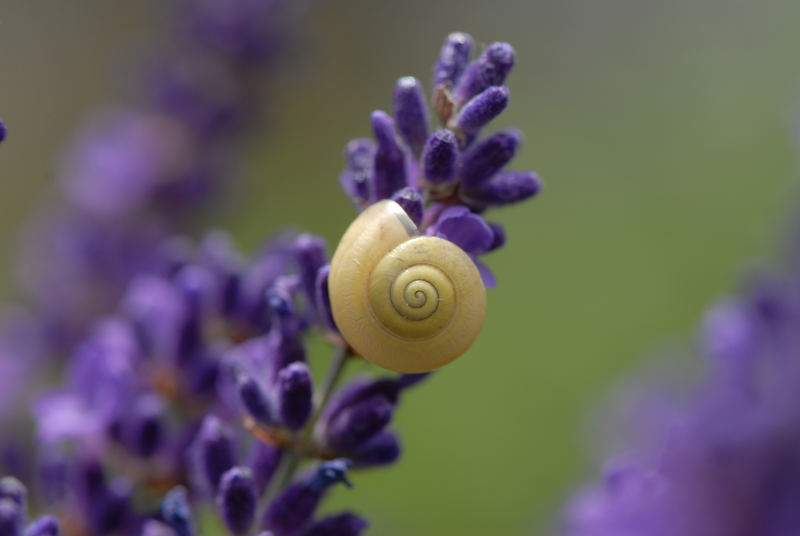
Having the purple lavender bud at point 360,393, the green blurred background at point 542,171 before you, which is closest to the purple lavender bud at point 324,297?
the purple lavender bud at point 360,393

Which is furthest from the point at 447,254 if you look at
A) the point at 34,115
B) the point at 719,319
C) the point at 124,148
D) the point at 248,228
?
the point at 34,115

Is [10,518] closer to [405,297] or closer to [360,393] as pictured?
[360,393]

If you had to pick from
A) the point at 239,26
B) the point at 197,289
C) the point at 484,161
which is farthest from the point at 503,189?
the point at 239,26

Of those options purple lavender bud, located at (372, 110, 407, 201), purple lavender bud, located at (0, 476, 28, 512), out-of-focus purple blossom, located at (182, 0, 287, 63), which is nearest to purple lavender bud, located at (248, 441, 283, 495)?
purple lavender bud, located at (0, 476, 28, 512)

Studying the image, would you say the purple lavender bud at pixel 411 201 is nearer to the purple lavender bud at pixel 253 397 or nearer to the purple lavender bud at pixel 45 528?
the purple lavender bud at pixel 253 397

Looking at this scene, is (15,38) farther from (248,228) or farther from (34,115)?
(248,228)

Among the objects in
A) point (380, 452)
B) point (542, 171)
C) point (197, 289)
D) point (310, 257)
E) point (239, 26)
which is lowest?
point (380, 452)

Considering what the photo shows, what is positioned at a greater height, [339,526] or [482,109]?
[482,109]
